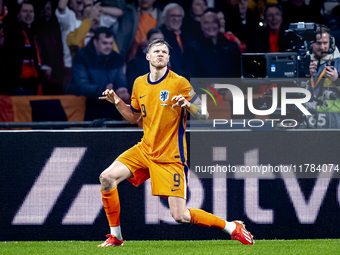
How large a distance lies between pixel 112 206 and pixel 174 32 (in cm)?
385

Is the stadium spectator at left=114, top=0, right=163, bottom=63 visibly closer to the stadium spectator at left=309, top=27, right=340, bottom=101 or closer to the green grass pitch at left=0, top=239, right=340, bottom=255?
the stadium spectator at left=309, top=27, right=340, bottom=101

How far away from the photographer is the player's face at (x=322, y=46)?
19.2ft

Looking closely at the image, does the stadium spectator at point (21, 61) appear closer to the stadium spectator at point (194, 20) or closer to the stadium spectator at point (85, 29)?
the stadium spectator at point (85, 29)

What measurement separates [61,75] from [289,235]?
4451 millimetres

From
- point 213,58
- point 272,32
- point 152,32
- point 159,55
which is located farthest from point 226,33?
point 159,55

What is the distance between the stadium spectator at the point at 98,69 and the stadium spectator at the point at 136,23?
322mm

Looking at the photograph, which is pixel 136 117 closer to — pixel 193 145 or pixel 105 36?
pixel 193 145

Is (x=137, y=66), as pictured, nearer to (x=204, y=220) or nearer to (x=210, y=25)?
(x=210, y=25)

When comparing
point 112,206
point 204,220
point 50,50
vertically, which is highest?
point 50,50

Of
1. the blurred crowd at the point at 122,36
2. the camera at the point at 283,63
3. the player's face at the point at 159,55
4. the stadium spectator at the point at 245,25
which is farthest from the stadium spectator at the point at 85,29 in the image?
the player's face at the point at 159,55

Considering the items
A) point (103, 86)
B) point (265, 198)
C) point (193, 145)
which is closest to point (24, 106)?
point (103, 86)

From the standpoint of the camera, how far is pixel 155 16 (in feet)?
25.6

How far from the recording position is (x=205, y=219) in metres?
4.35

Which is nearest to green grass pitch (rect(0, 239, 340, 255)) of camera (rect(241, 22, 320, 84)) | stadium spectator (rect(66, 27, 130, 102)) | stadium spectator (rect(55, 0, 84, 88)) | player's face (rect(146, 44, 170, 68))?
player's face (rect(146, 44, 170, 68))
